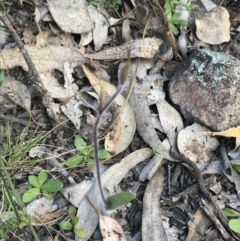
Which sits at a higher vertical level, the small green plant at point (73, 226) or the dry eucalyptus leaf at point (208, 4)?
the dry eucalyptus leaf at point (208, 4)

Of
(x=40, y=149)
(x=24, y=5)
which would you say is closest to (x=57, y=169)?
(x=40, y=149)

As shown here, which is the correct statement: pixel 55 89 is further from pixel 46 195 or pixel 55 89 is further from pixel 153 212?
pixel 153 212


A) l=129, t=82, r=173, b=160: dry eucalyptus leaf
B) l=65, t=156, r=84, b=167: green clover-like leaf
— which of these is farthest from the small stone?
l=65, t=156, r=84, b=167: green clover-like leaf

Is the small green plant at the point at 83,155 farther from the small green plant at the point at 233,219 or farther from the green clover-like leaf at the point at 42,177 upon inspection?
the small green plant at the point at 233,219

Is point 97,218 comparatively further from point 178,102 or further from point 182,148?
point 178,102

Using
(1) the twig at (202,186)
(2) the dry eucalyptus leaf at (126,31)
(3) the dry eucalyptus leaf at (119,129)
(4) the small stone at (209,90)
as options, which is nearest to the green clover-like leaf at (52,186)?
(3) the dry eucalyptus leaf at (119,129)

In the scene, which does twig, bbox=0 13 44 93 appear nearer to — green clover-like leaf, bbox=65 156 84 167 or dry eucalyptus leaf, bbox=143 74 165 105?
green clover-like leaf, bbox=65 156 84 167

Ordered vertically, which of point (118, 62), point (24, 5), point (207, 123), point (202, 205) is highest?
point (24, 5)
